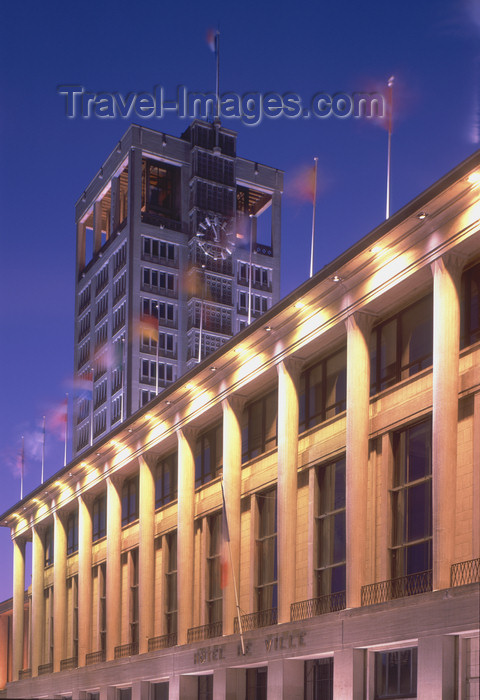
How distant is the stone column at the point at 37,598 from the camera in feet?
258

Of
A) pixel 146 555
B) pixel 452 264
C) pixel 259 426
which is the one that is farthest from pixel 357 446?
pixel 146 555

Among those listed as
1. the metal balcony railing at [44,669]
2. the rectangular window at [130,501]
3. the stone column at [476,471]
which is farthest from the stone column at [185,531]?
the metal balcony railing at [44,669]

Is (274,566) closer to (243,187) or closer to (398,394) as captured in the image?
(398,394)

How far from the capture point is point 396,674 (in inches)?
1394

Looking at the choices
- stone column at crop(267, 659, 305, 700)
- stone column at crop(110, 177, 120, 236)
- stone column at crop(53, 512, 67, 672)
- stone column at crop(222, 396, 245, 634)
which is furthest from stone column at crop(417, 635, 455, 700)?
stone column at crop(110, 177, 120, 236)

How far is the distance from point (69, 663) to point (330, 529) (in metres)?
34.3

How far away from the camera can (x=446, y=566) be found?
32500 millimetres

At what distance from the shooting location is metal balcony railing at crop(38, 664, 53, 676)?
7493cm

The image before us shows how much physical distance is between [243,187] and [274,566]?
117 meters

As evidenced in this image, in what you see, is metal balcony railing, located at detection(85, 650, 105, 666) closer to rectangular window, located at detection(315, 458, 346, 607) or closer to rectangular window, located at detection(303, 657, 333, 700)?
rectangular window, located at detection(303, 657, 333, 700)

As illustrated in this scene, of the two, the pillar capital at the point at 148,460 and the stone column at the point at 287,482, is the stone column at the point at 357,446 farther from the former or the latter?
the pillar capital at the point at 148,460

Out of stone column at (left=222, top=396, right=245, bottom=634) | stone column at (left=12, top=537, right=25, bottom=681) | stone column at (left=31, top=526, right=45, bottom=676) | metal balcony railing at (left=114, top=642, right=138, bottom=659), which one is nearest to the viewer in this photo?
stone column at (left=222, top=396, right=245, bottom=634)

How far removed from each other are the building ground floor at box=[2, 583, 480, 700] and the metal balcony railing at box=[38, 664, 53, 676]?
1783 cm

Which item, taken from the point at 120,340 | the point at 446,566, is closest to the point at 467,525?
the point at 446,566
